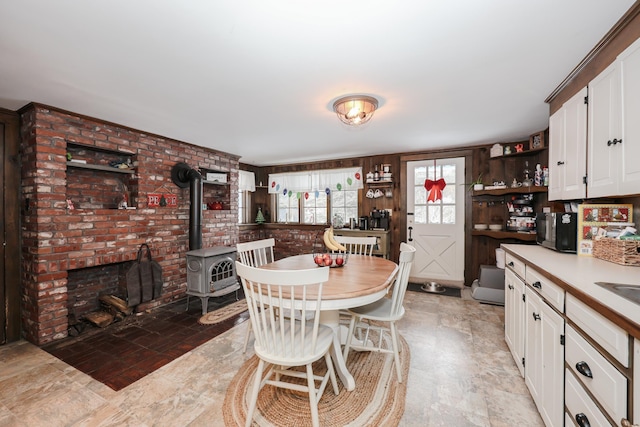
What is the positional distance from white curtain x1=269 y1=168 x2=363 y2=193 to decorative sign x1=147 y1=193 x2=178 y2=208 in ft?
7.65

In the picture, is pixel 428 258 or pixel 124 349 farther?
pixel 428 258

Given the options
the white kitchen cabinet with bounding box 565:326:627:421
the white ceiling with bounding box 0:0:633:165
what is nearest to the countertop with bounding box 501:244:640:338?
the white kitchen cabinet with bounding box 565:326:627:421

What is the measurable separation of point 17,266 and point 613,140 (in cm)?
507

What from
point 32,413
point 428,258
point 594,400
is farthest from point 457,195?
point 32,413

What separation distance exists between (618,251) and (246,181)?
5.22 meters

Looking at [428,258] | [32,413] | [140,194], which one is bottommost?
[32,413]

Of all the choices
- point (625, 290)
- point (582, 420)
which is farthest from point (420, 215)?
point (582, 420)

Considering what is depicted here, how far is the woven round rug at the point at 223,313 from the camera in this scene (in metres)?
3.15

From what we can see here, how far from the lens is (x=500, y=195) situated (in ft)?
13.7

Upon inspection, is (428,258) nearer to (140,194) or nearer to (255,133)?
(255,133)

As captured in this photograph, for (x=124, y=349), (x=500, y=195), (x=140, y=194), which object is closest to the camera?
(x=124, y=349)

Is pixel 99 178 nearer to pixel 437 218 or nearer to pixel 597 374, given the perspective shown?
pixel 597 374

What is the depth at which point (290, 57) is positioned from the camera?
184 cm

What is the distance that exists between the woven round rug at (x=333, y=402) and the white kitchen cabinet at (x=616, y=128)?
1.88 metres
